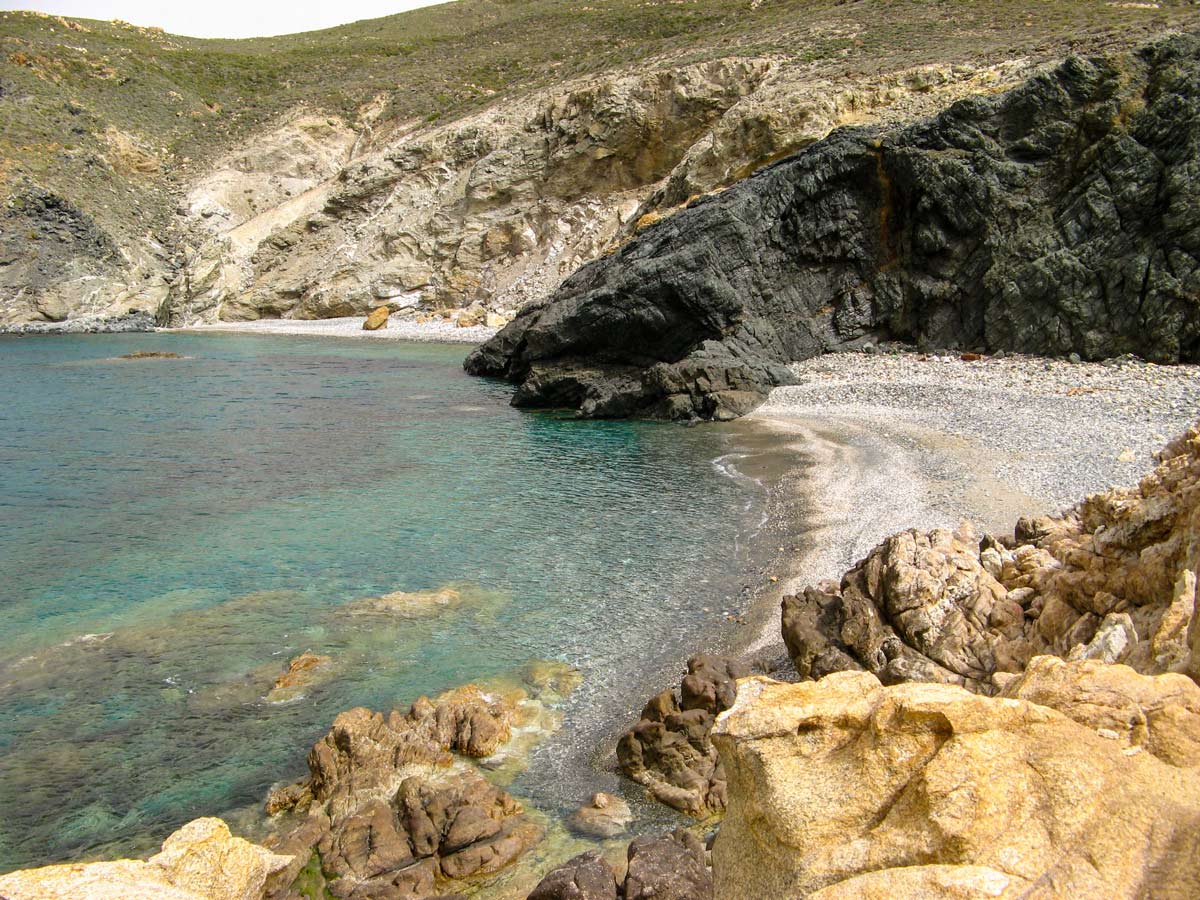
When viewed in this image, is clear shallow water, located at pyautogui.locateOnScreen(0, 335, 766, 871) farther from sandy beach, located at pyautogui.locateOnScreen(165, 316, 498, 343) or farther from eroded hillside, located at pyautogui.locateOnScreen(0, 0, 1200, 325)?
eroded hillside, located at pyautogui.locateOnScreen(0, 0, 1200, 325)

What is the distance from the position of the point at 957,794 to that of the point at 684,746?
5895mm

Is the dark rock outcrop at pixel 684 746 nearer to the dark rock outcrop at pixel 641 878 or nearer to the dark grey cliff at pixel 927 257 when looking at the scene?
the dark rock outcrop at pixel 641 878

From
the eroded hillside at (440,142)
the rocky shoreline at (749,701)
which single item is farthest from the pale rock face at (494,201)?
the rocky shoreline at (749,701)

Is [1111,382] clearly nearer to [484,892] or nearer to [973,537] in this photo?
[973,537]

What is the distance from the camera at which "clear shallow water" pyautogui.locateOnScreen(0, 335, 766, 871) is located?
915cm

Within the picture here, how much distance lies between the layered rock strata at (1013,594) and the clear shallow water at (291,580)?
8.56 feet

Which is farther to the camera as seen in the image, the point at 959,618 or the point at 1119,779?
the point at 959,618

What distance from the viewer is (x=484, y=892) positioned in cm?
735

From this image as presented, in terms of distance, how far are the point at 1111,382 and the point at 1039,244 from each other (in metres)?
7.36

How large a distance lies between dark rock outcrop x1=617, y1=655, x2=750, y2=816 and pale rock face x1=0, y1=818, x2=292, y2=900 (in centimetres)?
367

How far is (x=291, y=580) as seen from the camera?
14.0m

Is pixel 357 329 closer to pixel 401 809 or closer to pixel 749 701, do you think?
pixel 401 809

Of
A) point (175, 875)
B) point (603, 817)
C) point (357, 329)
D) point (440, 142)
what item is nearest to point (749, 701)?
point (175, 875)

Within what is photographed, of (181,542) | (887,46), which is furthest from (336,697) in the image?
(887,46)
